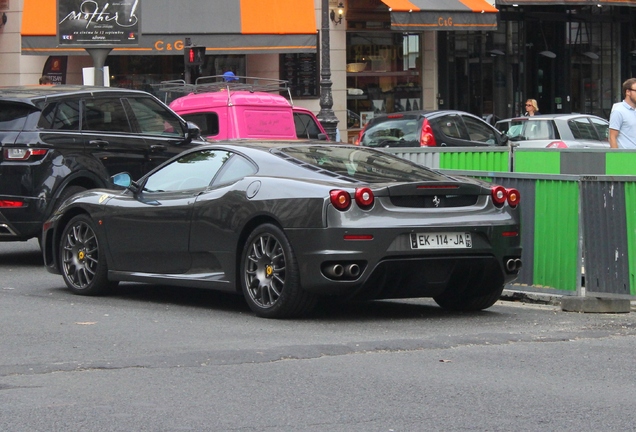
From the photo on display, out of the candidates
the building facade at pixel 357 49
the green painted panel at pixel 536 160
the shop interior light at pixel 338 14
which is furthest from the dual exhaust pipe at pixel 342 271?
the shop interior light at pixel 338 14

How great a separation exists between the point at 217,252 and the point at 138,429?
3836 mm

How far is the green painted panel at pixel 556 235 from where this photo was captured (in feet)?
32.9

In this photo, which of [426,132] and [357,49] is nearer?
A: [426,132]

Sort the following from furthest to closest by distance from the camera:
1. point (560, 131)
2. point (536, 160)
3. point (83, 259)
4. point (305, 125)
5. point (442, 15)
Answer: point (442, 15) → point (560, 131) → point (305, 125) → point (536, 160) → point (83, 259)

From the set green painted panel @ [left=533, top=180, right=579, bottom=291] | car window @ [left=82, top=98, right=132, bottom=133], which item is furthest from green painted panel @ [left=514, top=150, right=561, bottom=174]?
car window @ [left=82, top=98, right=132, bottom=133]

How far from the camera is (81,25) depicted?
2175 cm

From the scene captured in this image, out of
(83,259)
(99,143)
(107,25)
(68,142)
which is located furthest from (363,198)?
(107,25)

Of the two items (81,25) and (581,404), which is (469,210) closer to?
(581,404)

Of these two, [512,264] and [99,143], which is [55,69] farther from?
[512,264]

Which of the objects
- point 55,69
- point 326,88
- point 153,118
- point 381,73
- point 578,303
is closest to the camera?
point 578,303

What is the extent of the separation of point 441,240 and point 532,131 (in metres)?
16.8

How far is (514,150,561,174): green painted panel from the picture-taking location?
12.8 m

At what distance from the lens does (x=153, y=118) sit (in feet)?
47.1

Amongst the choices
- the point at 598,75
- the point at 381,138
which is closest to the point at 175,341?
the point at 381,138
